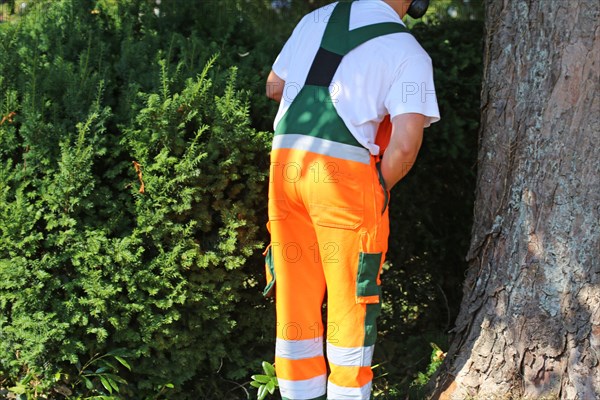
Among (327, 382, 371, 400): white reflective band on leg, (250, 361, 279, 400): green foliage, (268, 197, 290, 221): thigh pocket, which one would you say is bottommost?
(250, 361, 279, 400): green foliage

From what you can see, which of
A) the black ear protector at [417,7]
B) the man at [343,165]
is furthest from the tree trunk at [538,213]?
the man at [343,165]

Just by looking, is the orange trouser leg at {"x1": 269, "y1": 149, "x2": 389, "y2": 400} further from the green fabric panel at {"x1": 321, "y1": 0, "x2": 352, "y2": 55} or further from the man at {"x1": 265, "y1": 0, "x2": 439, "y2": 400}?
the green fabric panel at {"x1": 321, "y1": 0, "x2": 352, "y2": 55}

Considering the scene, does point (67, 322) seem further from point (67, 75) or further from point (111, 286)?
point (67, 75)

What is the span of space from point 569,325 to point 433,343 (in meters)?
1.23

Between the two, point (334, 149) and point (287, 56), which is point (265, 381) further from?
point (287, 56)

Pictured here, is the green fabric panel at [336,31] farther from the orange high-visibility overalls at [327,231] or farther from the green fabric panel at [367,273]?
the green fabric panel at [367,273]

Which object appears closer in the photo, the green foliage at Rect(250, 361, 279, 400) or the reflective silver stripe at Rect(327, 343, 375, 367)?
the reflective silver stripe at Rect(327, 343, 375, 367)

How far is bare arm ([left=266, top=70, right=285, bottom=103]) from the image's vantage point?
390cm

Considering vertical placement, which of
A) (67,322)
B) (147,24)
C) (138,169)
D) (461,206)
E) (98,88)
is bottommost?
(67,322)

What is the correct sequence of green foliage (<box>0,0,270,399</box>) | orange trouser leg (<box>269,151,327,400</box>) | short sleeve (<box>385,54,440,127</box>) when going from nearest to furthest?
1. short sleeve (<box>385,54,440,127</box>)
2. orange trouser leg (<box>269,151,327,400</box>)
3. green foliage (<box>0,0,270,399</box>)

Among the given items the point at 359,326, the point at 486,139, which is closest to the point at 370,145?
the point at 359,326

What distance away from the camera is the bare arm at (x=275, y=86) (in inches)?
153

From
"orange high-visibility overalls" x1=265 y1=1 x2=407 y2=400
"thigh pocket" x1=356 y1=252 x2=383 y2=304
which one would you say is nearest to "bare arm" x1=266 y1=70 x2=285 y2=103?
"orange high-visibility overalls" x1=265 y1=1 x2=407 y2=400

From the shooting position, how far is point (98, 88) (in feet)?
14.3
